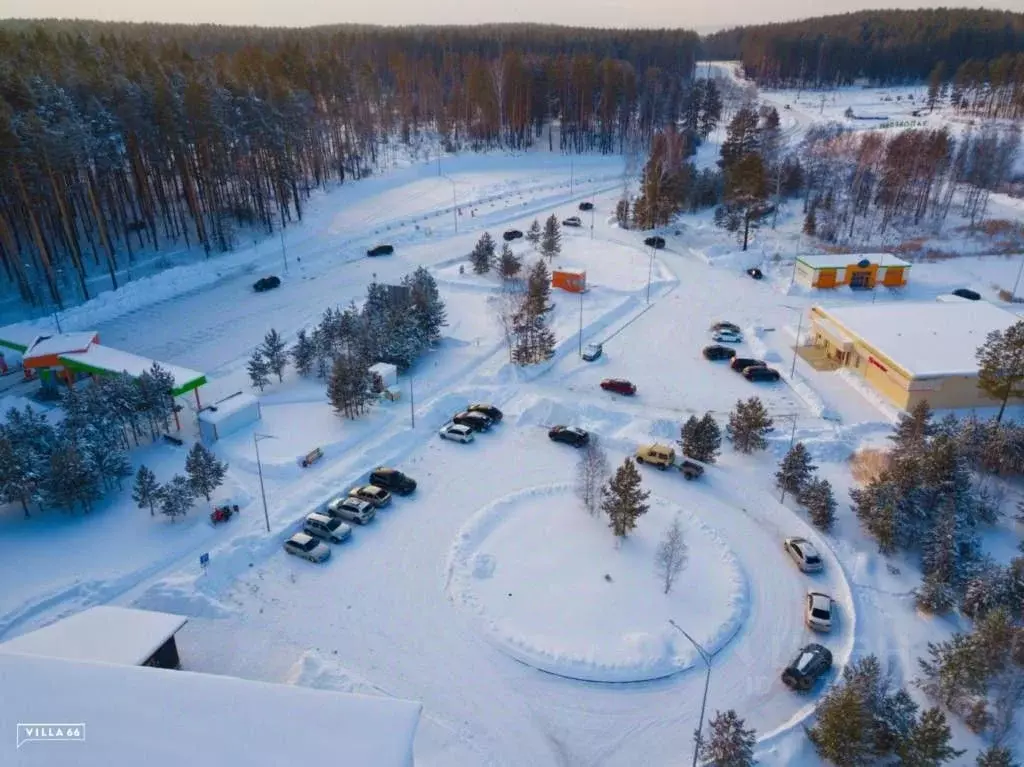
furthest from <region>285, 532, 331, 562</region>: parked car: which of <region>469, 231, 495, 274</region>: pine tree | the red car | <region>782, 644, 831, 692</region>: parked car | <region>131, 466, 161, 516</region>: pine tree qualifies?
<region>469, 231, 495, 274</region>: pine tree

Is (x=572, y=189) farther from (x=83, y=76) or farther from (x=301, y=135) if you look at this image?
(x=83, y=76)

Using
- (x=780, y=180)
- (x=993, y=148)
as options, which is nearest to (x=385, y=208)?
(x=780, y=180)

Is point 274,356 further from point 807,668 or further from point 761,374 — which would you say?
point 807,668

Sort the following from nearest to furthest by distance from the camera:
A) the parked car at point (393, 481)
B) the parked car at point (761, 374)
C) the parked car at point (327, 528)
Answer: the parked car at point (327, 528) < the parked car at point (393, 481) < the parked car at point (761, 374)

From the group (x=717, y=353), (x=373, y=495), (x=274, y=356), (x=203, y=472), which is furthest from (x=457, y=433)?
(x=717, y=353)

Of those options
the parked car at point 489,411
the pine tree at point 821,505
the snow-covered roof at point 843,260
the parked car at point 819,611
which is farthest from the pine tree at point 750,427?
the snow-covered roof at point 843,260

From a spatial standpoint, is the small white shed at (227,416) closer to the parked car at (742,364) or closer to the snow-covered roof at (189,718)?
the snow-covered roof at (189,718)
